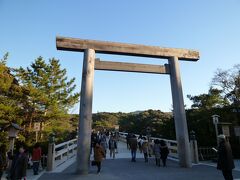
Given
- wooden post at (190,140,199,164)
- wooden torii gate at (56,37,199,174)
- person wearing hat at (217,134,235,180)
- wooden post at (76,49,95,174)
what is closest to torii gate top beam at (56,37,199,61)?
wooden torii gate at (56,37,199,174)

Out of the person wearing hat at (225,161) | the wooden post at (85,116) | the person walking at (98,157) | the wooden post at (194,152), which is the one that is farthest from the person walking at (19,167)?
the wooden post at (194,152)

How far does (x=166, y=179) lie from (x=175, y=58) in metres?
6.62

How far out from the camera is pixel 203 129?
54.0 feet

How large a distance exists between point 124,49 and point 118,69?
3.68ft

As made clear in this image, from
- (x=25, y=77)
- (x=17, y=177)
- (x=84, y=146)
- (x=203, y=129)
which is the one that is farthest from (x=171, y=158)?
(x=25, y=77)

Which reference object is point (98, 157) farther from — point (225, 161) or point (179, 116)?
point (225, 161)

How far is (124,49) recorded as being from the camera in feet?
36.9

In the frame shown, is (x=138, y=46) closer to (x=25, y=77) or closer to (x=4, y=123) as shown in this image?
(x=4, y=123)

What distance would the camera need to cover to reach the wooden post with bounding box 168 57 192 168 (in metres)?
10.5

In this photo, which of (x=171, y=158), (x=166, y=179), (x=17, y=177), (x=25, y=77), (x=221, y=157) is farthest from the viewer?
(x=25, y=77)

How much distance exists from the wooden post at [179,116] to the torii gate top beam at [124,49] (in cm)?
51

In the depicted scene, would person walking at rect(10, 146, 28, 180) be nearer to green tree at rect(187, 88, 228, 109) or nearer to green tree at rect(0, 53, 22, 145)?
green tree at rect(0, 53, 22, 145)

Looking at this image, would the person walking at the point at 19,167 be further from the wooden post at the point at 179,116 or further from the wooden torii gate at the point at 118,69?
the wooden post at the point at 179,116

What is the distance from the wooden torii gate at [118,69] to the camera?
9438 mm
